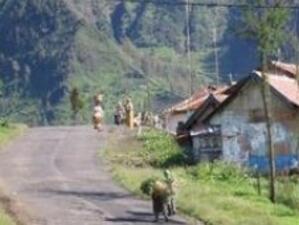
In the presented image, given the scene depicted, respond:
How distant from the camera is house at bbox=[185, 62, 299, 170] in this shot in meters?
42.3

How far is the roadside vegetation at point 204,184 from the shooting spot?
27250 mm

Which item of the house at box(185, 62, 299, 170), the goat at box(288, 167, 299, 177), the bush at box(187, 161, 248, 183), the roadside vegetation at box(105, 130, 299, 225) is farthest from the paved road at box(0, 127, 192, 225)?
the goat at box(288, 167, 299, 177)

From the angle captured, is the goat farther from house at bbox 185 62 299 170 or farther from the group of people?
the group of people

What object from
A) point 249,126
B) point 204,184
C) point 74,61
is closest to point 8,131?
point 249,126

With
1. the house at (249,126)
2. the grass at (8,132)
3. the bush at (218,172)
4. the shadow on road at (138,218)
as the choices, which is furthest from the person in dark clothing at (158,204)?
the grass at (8,132)

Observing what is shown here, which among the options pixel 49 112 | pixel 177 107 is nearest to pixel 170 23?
pixel 49 112

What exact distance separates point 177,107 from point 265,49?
40459 mm

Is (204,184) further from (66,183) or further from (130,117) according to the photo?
(130,117)

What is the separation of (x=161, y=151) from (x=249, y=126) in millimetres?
4867

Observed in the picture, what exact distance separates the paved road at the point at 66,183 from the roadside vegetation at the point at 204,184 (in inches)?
31.1

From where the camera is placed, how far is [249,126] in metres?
44.8

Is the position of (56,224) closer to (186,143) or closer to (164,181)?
(164,181)

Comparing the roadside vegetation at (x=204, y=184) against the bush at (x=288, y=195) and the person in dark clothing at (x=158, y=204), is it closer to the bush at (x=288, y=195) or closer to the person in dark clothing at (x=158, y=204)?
the bush at (x=288, y=195)

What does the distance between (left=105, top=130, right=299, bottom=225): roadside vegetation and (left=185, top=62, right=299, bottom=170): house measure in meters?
1.87
